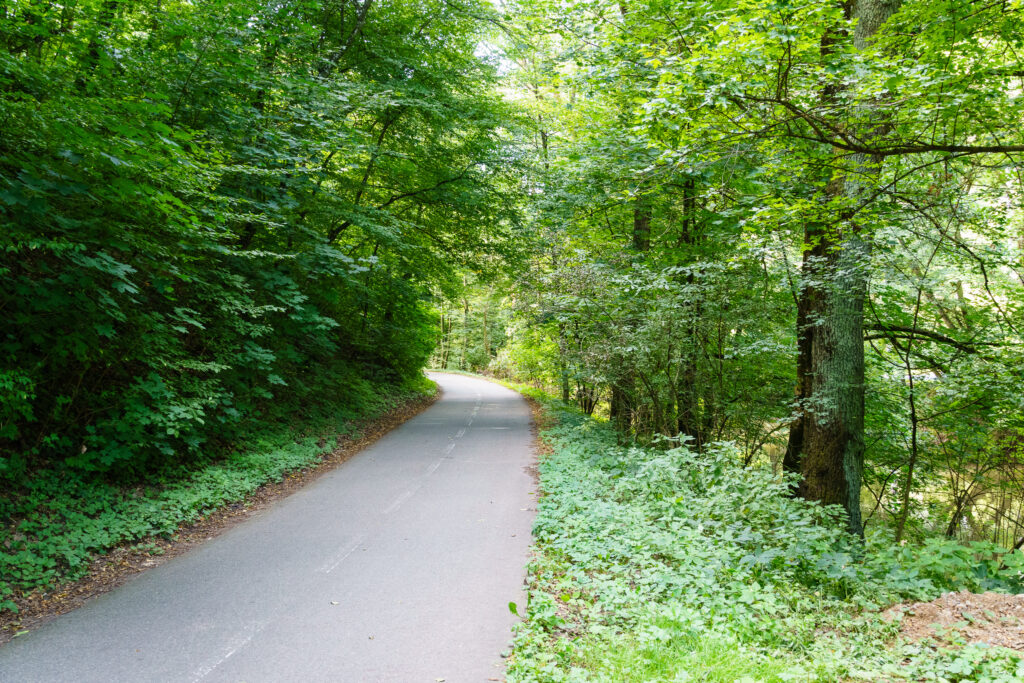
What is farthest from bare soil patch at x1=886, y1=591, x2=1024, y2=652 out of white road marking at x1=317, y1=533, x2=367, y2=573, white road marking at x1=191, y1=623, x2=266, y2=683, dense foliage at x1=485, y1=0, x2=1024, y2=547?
white road marking at x1=317, y1=533, x2=367, y2=573

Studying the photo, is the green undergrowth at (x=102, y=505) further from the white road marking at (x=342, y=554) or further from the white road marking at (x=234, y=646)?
the white road marking at (x=342, y=554)

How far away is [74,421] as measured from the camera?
654cm

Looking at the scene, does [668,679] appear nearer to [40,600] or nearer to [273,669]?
[273,669]

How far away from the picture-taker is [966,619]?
380 centimetres

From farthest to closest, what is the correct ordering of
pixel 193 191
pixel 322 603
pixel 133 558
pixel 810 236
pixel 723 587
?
1. pixel 810 236
2. pixel 193 191
3. pixel 133 558
4. pixel 322 603
5. pixel 723 587

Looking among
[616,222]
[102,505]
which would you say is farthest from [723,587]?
[616,222]

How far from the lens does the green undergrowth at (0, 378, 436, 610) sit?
500cm

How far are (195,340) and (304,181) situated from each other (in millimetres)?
3619

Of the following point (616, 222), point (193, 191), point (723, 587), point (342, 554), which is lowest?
point (342, 554)

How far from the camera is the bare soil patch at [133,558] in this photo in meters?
4.46

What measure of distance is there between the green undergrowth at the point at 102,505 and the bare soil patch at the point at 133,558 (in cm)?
10

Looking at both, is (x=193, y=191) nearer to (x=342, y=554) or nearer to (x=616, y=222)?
(x=342, y=554)

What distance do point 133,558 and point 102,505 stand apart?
38.8 inches

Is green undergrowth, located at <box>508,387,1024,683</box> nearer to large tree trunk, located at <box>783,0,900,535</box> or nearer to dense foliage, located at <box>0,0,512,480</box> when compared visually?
large tree trunk, located at <box>783,0,900,535</box>
